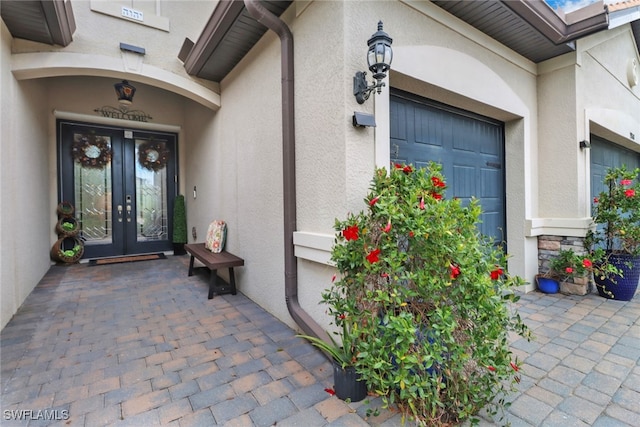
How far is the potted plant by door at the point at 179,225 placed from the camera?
6617 millimetres

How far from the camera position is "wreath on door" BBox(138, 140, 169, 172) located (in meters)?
6.57

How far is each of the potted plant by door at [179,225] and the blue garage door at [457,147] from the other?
5.38 meters

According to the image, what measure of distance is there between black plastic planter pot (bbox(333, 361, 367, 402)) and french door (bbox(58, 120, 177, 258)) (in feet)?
20.1

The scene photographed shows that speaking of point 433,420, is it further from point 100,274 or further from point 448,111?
point 100,274

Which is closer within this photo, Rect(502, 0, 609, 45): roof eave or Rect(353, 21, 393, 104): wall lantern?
Rect(353, 21, 393, 104): wall lantern

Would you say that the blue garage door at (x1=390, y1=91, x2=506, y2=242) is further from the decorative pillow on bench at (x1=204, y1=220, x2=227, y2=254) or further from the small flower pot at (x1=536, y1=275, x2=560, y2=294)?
the decorative pillow on bench at (x1=204, y1=220, x2=227, y2=254)

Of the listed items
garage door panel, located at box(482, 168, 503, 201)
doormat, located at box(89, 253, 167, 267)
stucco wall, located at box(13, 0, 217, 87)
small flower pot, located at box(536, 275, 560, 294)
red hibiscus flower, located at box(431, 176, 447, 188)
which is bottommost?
small flower pot, located at box(536, 275, 560, 294)

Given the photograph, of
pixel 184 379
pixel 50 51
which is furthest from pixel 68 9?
pixel 184 379

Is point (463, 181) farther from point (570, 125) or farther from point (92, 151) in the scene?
point (92, 151)

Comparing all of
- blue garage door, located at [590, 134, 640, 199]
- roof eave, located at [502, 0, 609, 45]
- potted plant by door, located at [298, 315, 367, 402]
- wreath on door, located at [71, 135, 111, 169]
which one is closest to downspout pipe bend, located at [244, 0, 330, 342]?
potted plant by door, located at [298, 315, 367, 402]

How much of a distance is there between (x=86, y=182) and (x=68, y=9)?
3.64 metres

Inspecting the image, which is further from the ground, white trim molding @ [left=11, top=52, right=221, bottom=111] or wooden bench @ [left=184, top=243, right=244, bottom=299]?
white trim molding @ [left=11, top=52, right=221, bottom=111]

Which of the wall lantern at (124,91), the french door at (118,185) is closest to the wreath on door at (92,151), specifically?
the french door at (118,185)

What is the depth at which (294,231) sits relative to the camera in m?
2.81
